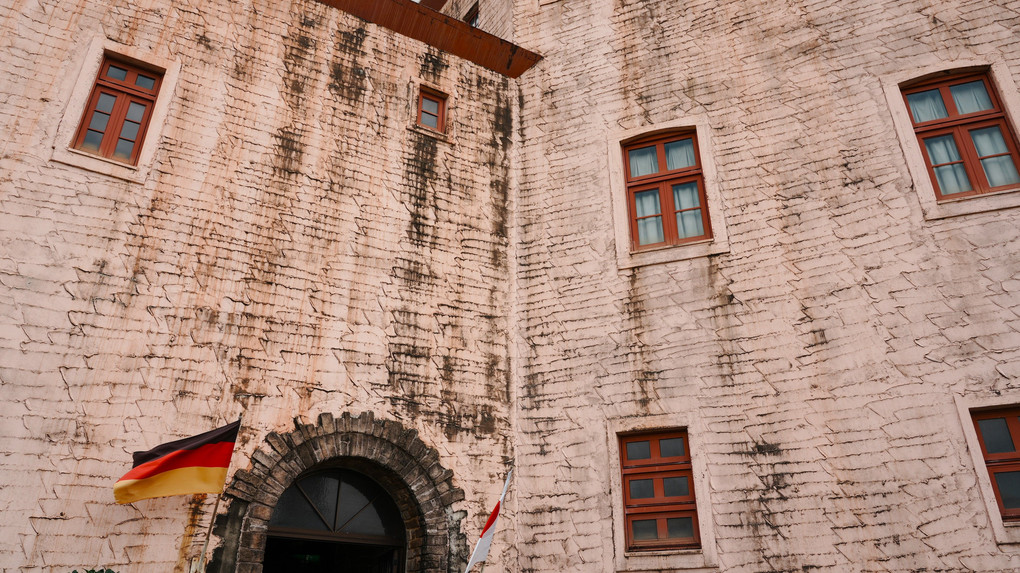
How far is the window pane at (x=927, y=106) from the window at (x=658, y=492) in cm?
454

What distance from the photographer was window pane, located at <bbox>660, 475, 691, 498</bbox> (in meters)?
7.39

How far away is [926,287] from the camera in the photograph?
7191mm

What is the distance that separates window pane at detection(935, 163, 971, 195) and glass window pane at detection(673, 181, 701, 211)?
258cm

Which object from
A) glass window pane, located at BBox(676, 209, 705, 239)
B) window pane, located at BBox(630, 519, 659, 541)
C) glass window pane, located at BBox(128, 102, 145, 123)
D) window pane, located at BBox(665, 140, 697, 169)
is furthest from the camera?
window pane, located at BBox(665, 140, 697, 169)

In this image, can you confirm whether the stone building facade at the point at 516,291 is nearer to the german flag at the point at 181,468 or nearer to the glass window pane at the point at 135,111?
the glass window pane at the point at 135,111

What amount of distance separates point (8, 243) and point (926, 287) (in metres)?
9.06

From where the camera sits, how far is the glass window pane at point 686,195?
343 inches

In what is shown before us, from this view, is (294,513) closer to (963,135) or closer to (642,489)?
(642,489)

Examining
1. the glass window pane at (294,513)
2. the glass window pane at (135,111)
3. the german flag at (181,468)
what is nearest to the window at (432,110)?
the glass window pane at (135,111)

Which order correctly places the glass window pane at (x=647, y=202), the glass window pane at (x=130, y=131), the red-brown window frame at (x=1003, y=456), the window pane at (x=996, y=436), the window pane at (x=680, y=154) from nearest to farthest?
the red-brown window frame at (x=1003, y=456)
the window pane at (x=996, y=436)
the glass window pane at (x=130, y=131)
the glass window pane at (x=647, y=202)
the window pane at (x=680, y=154)

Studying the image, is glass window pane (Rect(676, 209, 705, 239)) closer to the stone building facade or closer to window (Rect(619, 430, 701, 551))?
the stone building facade

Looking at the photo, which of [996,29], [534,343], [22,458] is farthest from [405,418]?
[996,29]

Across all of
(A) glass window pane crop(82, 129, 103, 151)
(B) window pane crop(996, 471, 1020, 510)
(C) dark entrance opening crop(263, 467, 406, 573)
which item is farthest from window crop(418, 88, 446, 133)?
(B) window pane crop(996, 471, 1020, 510)

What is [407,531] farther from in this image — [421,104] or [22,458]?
[421,104]
